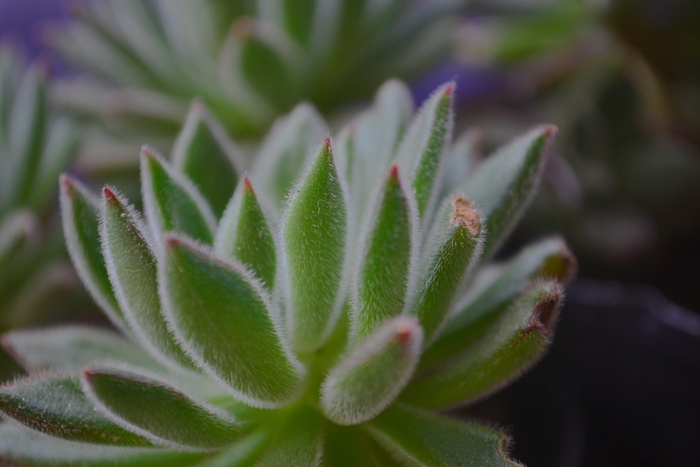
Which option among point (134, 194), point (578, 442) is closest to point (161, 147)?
point (134, 194)

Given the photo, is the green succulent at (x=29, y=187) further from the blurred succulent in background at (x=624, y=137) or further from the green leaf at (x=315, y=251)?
the blurred succulent in background at (x=624, y=137)

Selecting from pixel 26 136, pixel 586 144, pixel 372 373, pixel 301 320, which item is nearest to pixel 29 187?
pixel 26 136

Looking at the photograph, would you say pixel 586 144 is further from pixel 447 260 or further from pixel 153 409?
pixel 153 409

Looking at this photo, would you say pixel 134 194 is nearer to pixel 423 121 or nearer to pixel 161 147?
pixel 161 147

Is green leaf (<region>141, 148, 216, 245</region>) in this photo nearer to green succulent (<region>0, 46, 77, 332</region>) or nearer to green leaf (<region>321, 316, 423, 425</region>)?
green leaf (<region>321, 316, 423, 425</region>)

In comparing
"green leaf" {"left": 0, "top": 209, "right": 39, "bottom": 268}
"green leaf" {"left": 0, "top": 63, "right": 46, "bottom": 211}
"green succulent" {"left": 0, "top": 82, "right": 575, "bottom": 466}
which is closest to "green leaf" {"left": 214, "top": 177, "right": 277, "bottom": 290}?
"green succulent" {"left": 0, "top": 82, "right": 575, "bottom": 466}

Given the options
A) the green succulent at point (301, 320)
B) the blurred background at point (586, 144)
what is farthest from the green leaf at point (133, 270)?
the blurred background at point (586, 144)
